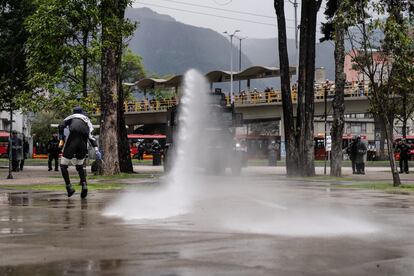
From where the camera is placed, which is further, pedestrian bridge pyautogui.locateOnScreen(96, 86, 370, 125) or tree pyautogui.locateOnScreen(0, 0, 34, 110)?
pedestrian bridge pyautogui.locateOnScreen(96, 86, 370, 125)

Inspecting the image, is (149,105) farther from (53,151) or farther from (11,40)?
(53,151)

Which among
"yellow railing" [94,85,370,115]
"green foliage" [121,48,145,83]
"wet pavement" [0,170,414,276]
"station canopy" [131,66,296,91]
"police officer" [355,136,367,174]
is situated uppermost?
"green foliage" [121,48,145,83]

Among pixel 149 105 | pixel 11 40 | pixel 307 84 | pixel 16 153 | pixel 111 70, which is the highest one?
pixel 11 40

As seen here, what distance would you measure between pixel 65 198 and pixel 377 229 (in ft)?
24.3

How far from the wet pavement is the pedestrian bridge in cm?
3349

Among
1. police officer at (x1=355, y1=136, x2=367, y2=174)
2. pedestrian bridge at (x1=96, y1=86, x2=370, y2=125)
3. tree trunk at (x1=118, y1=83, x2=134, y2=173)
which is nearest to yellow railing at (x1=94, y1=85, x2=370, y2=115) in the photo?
pedestrian bridge at (x1=96, y1=86, x2=370, y2=125)

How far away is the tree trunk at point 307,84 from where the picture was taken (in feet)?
91.2

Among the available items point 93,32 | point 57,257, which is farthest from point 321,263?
point 93,32

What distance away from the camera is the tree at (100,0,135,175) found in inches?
925

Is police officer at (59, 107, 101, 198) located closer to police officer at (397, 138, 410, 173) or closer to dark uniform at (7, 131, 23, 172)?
dark uniform at (7, 131, 23, 172)

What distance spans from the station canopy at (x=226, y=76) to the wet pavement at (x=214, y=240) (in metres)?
52.1

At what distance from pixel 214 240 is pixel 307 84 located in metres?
21.1

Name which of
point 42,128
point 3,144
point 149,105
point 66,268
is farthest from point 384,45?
point 42,128

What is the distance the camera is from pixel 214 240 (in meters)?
7.82
